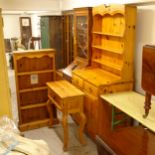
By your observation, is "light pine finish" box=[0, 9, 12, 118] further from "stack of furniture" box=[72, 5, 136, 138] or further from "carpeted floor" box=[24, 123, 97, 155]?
"stack of furniture" box=[72, 5, 136, 138]

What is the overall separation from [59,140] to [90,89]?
96cm

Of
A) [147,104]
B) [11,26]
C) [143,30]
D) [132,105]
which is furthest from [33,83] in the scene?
[11,26]

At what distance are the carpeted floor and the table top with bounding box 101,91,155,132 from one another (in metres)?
0.83

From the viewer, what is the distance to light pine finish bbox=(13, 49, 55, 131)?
360 centimetres

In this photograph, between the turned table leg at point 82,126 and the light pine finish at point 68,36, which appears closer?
the turned table leg at point 82,126

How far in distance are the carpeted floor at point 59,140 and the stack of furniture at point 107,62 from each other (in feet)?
0.75

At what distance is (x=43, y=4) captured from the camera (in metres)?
5.09

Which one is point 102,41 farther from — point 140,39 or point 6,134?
point 6,134

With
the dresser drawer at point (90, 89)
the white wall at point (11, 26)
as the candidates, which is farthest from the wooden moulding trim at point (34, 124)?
the white wall at point (11, 26)

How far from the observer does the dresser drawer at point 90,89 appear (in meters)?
3.02

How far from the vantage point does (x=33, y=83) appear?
148 inches

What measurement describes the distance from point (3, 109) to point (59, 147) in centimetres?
107

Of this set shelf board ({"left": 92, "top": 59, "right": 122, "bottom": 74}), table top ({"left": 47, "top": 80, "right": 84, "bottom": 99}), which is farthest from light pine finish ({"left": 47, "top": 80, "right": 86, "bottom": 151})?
shelf board ({"left": 92, "top": 59, "right": 122, "bottom": 74})

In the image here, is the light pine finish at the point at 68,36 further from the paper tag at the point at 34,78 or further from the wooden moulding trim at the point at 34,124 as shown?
the wooden moulding trim at the point at 34,124
